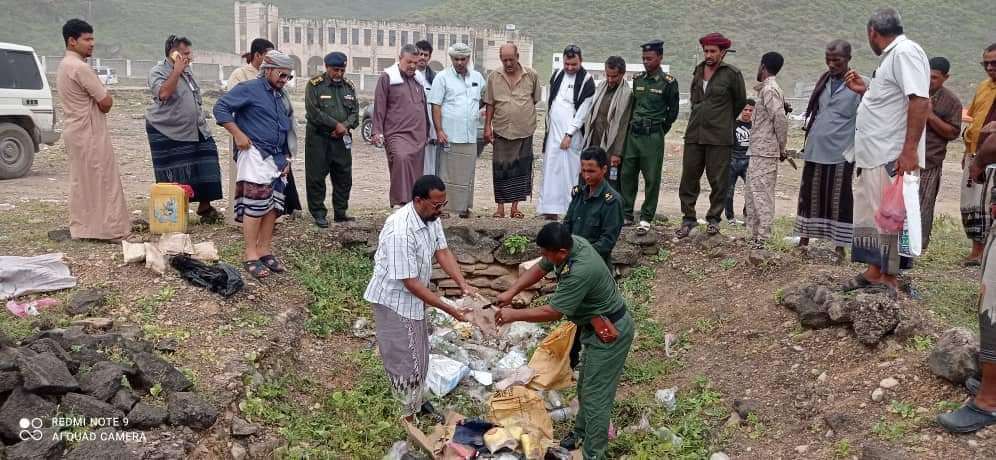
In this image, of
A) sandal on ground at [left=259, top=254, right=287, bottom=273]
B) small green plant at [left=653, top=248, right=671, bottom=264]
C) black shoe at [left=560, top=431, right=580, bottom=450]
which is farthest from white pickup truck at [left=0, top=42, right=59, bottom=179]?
black shoe at [left=560, top=431, right=580, bottom=450]

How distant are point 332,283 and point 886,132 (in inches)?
182

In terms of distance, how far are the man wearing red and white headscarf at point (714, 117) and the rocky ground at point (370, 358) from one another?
69 cm

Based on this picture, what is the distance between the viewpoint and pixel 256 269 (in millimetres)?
6195

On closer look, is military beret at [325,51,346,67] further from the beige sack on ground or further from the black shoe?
the black shoe

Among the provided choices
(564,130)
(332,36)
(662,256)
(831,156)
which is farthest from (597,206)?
(332,36)

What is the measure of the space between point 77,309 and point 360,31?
181ft

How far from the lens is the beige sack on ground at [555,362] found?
17.0ft

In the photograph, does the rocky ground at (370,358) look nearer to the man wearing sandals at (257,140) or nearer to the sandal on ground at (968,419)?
the sandal on ground at (968,419)

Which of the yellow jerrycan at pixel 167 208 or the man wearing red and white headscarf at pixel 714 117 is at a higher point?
the man wearing red and white headscarf at pixel 714 117

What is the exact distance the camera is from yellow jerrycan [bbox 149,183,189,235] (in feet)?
21.9

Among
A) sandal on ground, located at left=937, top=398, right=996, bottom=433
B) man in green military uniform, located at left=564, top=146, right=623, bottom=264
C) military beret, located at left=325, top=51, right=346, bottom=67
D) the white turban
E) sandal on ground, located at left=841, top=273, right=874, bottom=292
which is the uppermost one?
the white turban

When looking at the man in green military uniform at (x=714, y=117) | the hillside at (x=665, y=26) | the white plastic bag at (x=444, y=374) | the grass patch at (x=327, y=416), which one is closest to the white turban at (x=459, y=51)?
the man in green military uniform at (x=714, y=117)

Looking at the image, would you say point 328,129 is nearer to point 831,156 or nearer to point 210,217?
point 210,217

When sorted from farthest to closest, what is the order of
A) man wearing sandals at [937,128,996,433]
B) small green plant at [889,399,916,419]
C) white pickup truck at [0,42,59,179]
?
1. white pickup truck at [0,42,59,179]
2. small green plant at [889,399,916,419]
3. man wearing sandals at [937,128,996,433]
